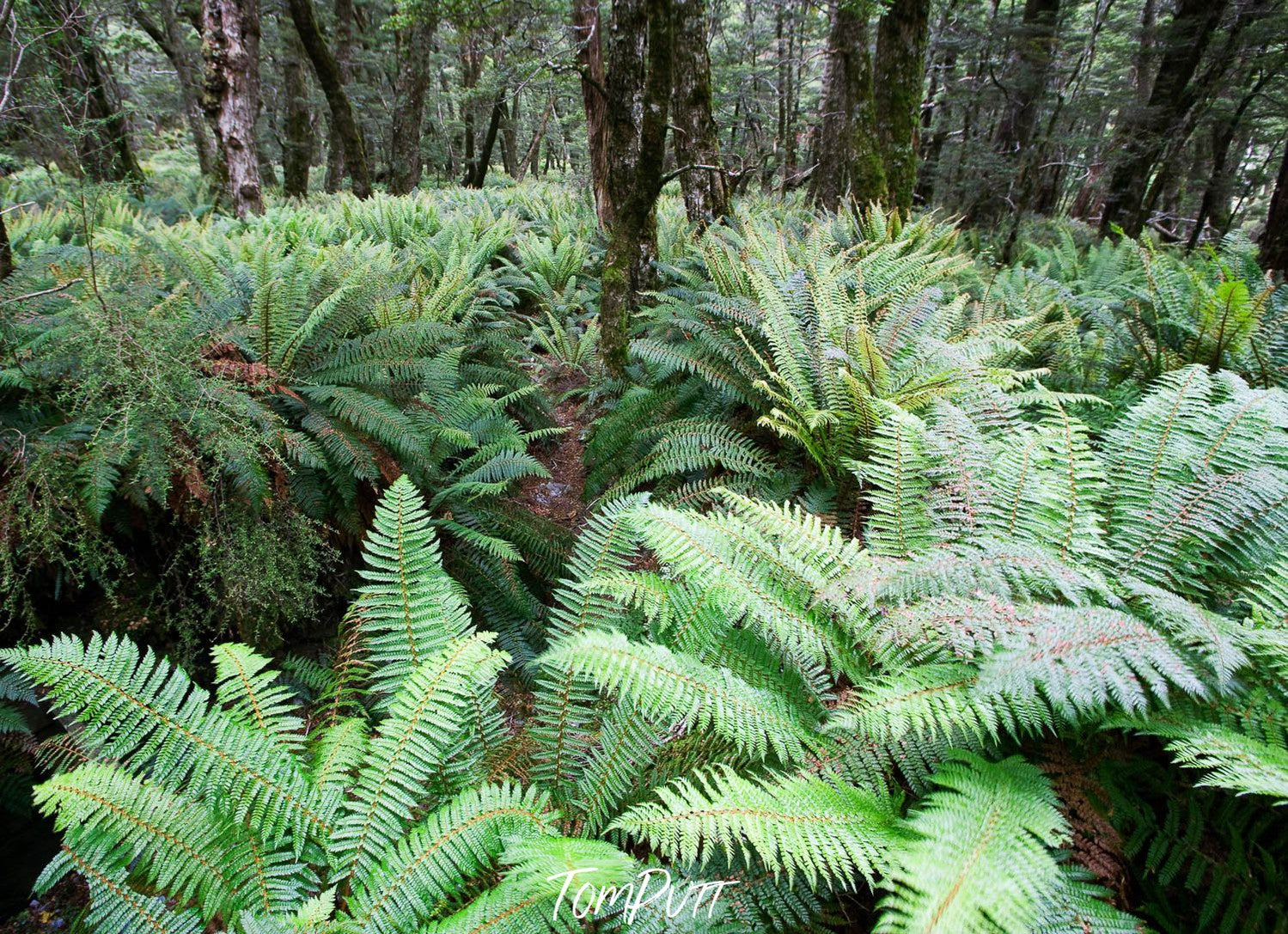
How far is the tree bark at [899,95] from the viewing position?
20.1 ft

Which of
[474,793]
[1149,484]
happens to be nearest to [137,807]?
[474,793]

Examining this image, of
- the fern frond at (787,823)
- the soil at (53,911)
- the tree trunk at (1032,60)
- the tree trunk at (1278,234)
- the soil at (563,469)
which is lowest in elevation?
the soil at (53,911)

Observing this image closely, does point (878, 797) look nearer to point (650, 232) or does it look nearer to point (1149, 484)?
point (1149, 484)

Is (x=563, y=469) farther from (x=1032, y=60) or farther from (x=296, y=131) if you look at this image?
(x=296, y=131)

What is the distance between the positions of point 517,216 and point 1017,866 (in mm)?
8777

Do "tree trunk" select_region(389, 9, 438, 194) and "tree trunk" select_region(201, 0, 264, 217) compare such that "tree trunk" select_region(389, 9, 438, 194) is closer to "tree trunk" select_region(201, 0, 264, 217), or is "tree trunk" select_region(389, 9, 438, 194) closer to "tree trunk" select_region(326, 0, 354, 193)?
"tree trunk" select_region(326, 0, 354, 193)

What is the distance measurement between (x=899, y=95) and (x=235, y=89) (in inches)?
282

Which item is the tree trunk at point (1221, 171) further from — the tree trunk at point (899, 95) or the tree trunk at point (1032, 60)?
the tree trunk at point (899, 95)

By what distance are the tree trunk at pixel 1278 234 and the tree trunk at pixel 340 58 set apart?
1345 centimetres

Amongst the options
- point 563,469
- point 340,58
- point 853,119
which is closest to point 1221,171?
point 853,119

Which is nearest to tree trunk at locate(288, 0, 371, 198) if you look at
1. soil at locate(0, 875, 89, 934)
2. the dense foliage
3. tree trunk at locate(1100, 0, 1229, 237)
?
the dense foliage

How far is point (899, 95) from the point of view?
6.25 meters

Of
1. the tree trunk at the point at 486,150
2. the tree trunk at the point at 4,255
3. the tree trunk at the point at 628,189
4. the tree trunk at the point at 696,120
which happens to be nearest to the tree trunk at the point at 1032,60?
the tree trunk at the point at 696,120

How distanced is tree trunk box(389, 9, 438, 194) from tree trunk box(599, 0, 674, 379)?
8349 mm
